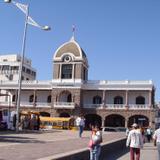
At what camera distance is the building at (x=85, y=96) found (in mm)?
68938

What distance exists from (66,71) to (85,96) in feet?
18.0

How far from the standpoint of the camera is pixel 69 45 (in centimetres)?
7231

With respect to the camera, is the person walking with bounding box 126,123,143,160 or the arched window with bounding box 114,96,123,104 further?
the arched window with bounding box 114,96,123,104

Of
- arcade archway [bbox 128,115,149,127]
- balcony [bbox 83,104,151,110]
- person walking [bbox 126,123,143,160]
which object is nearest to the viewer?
person walking [bbox 126,123,143,160]

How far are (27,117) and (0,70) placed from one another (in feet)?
190

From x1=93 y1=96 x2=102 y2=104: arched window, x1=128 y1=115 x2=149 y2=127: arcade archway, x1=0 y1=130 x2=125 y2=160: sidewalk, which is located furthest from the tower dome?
x1=0 y1=130 x2=125 y2=160: sidewalk

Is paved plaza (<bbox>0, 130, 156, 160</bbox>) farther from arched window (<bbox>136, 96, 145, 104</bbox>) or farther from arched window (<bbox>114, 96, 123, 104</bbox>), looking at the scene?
arched window (<bbox>114, 96, 123, 104</bbox>)

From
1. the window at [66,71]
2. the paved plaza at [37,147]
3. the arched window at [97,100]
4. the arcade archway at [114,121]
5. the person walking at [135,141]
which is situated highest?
the window at [66,71]

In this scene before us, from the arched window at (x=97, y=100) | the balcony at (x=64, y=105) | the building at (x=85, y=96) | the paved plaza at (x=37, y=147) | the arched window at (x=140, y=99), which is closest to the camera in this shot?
the paved plaza at (x=37, y=147)

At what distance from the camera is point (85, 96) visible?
238 feet

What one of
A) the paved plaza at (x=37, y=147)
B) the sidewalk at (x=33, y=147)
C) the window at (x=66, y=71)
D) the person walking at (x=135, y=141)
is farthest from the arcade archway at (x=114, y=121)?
the person walking at (x=135, y=141)

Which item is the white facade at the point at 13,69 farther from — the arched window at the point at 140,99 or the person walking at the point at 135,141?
the person walking at the point at 135,141

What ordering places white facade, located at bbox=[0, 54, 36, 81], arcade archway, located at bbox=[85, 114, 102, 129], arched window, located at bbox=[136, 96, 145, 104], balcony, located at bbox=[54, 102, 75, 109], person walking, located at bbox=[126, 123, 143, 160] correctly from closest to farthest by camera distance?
person walking, located at bbox=[126, 123, 143, 160]
balcony, located at bbox=[54, 102, 75, 109]
arched window, located at bbox=[136, 96, 145, 104]
arcade archway, located at bbox=[85, 114, 102, 129]
white facade, located at bbox=[0, 54, 36, 81]

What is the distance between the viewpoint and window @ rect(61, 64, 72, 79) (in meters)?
71.4
